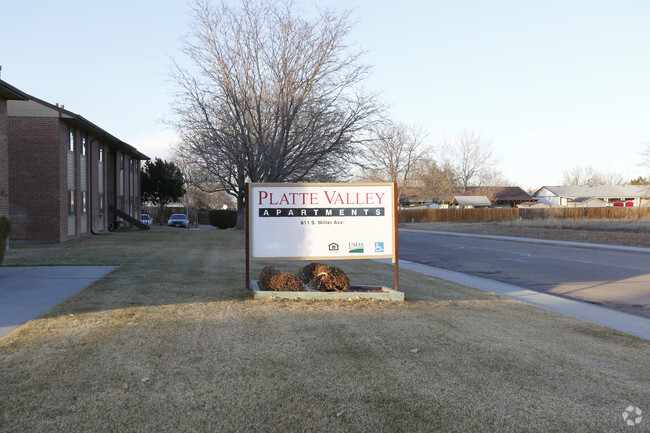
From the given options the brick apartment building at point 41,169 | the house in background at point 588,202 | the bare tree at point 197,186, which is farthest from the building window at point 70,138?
the house in background at point 588,202

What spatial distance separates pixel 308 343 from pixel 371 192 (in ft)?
14.9

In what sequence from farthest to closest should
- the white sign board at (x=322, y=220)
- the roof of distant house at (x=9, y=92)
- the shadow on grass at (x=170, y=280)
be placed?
the roof of distant house at (x=9, y=92) → the white sign board at (x=322, y=220) → the shadow on grass at (x=170, y=280)

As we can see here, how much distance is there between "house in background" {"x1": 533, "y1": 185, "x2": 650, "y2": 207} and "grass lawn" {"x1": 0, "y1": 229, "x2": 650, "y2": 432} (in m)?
89.8

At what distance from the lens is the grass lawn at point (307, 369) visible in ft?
13.1

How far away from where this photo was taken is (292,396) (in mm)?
4402

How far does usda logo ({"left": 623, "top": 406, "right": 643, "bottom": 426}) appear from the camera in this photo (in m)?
4.09

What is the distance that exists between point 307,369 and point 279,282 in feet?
13.4

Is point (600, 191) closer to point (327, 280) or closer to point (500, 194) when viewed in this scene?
point (500, 194)

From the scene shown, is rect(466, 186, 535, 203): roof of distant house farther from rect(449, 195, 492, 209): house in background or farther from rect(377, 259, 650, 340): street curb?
rect(377, 259, 650, 340): street curb

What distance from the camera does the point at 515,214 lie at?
59.9m

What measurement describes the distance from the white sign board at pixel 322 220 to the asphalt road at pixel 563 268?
5114 mm

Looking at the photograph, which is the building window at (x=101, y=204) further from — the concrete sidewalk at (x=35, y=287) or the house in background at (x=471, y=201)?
the house in background at (x=471, y=201)

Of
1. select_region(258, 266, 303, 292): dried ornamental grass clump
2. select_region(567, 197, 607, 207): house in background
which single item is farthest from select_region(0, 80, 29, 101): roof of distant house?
select_region(567, 197, 607, 207): house in background

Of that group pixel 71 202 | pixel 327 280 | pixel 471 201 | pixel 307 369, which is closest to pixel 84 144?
pixel 71 202
